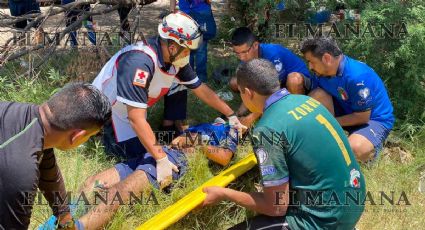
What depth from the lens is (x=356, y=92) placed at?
389 cm

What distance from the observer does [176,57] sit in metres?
3.70

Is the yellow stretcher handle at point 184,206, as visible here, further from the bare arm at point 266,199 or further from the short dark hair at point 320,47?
the short dark hair at point 320,47

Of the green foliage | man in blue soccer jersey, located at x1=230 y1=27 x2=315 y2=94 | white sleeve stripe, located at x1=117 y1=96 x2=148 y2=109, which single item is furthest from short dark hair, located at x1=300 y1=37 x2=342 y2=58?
white sleeve stripe, located at x1=117 y1=96 x2=148 y2=109

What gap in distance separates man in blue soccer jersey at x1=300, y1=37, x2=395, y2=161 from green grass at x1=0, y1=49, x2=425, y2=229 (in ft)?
0.85

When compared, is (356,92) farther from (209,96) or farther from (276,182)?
(276,182)

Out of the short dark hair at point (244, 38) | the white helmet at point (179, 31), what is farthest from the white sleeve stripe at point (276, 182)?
the short dark hair at point (244, 38)

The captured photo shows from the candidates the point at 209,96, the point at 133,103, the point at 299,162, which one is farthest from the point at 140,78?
the point at 299,162

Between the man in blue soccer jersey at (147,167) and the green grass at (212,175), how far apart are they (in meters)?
0.08

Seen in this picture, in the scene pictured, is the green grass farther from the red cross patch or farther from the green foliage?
the red cross patch

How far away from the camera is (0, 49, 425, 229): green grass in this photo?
3354mm

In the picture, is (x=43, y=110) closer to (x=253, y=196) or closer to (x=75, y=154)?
(x=253, y=196)

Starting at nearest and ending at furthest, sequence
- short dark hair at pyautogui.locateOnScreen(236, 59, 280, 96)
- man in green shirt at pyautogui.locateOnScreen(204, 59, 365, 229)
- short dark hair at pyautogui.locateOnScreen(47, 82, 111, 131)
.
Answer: short dark hair at pyautogui.locateOnScreen(47, 82, 111, 131)
man in green shirt at pyautogui.locateOnScreen(204, 59, 365, 229)
short dark hair at pyautogui.locateOnScreen(236, 59, 280, 96)

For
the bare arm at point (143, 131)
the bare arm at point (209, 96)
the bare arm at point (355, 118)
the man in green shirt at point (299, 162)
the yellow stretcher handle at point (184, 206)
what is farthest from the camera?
the bare arm at point (209, 96)

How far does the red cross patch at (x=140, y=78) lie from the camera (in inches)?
140
